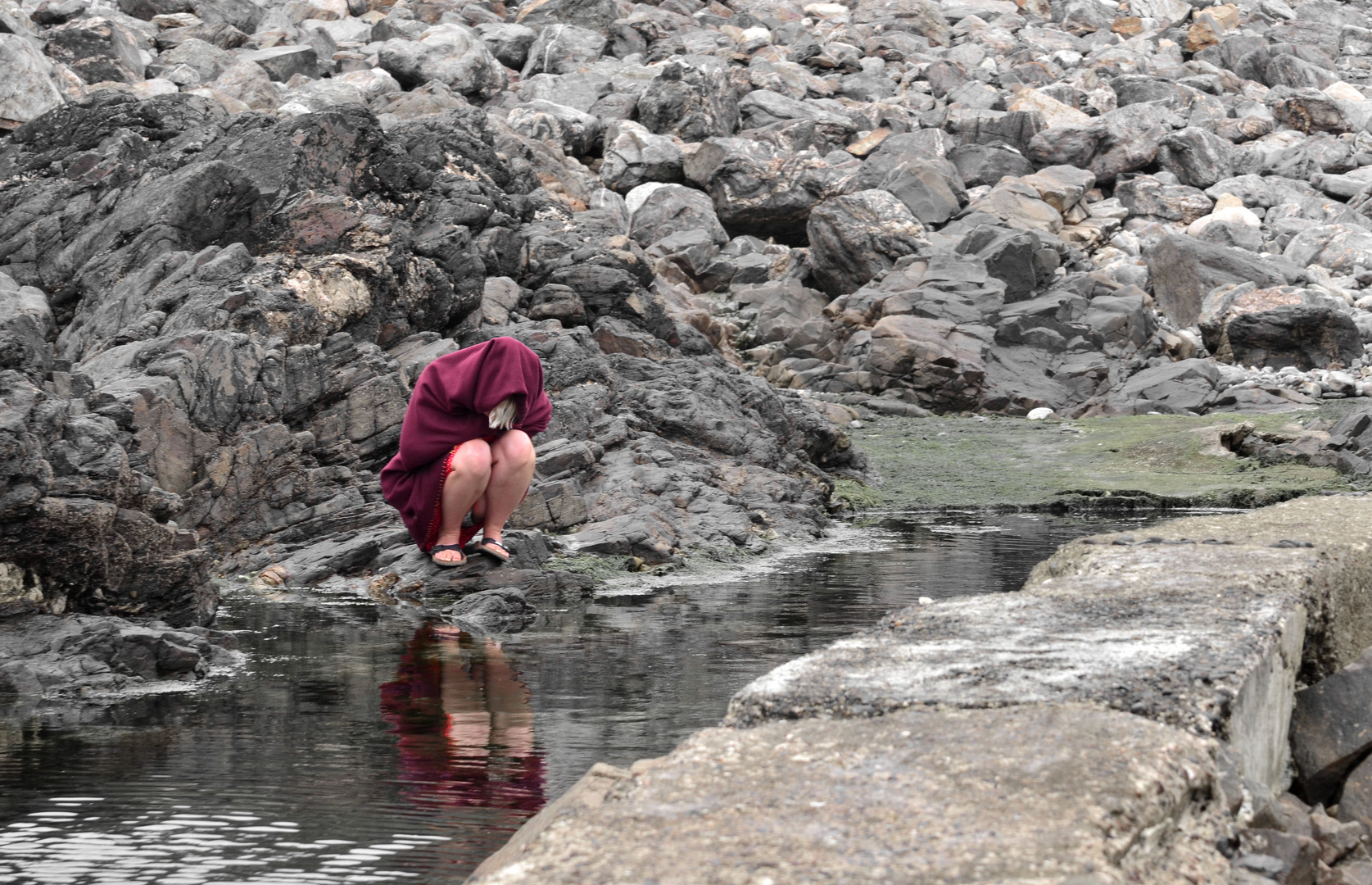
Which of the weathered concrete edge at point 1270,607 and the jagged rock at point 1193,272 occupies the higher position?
the jagged rock at point 1193,272

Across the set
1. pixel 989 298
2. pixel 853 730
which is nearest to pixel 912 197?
pixel 989 298

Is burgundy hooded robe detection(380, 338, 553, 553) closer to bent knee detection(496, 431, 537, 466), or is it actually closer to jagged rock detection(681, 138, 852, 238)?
bent knee detection(496, 431, 537, 466)

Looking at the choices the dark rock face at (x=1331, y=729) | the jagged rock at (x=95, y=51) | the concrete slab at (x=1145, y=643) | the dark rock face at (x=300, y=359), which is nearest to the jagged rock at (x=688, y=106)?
the jagged rock at (x=95, y=51)

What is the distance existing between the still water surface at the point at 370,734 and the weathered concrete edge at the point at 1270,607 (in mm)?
954

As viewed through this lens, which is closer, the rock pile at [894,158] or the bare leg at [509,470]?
the bare leg at [509,470]

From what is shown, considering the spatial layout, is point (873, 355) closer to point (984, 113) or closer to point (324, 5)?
point (984, 113)

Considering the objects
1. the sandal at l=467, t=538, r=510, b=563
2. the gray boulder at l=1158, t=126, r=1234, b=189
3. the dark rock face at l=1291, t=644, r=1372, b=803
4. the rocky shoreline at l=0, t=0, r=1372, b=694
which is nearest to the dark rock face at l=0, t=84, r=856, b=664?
the rocky shoreline at l=0, t=0, r=1372, b=694

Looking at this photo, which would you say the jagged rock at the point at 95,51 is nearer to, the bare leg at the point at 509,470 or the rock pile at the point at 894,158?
the rock pile at the point at 894,158

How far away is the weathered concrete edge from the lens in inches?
125

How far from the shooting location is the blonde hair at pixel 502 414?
25.9ft

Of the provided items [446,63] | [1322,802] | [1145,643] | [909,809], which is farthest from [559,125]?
Answer: [909,809]

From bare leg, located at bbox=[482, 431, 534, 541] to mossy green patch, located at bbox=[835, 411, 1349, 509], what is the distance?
6.18 meters

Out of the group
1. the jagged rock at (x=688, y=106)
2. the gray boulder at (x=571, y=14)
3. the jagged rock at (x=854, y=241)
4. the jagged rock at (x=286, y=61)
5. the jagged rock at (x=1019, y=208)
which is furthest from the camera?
the gray boulder at (x=571, y=14)

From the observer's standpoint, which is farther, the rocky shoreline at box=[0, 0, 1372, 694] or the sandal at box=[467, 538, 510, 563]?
the rocky shoreline at box=[0, 0, 1372, 694]
